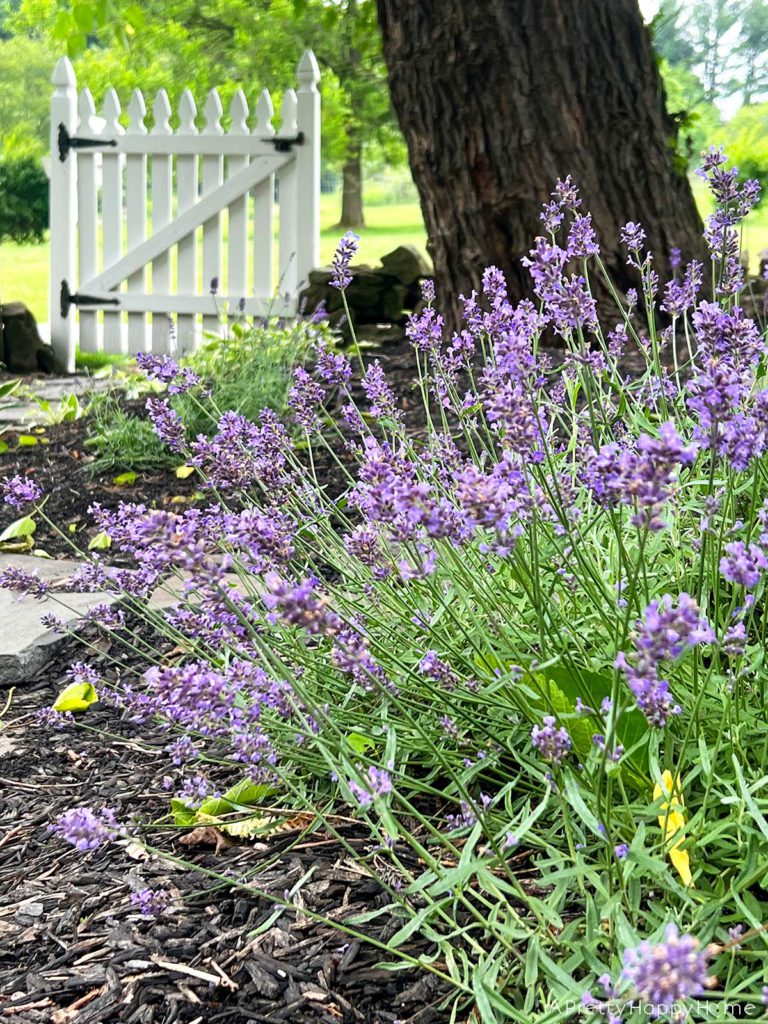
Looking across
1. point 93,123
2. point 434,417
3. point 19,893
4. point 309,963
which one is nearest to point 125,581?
point 19,893

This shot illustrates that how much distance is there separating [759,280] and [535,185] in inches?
90.0

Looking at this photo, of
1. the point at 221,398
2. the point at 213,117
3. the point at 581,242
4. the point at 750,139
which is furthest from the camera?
the point at 750,139

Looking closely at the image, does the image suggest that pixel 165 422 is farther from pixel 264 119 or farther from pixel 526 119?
pixel 264 119

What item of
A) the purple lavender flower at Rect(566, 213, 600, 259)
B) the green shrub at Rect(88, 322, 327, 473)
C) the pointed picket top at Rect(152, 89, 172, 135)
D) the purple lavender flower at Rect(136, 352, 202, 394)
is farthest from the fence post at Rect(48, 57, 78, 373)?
the purple lavender flower at Rect(566, 213, 600, 259)

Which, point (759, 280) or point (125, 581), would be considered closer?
point (125, 581)

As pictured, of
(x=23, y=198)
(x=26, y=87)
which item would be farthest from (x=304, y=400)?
(x=26, y=87)

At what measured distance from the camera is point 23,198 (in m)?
19.8

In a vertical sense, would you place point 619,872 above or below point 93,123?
below

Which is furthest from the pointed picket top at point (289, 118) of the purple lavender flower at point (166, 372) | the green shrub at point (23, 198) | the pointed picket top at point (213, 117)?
the green shrub at point (23, 198)

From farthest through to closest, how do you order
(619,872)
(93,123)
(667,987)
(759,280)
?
(93,123) < (759,280) < (619,872) < (667,987)

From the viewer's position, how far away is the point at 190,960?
1.57 m

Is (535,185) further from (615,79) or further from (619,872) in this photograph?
(619,872)

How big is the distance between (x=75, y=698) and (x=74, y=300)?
6.41 meters

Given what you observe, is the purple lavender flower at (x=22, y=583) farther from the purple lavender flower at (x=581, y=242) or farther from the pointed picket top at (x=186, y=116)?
the pointed picket top at (x=186, y=116)
